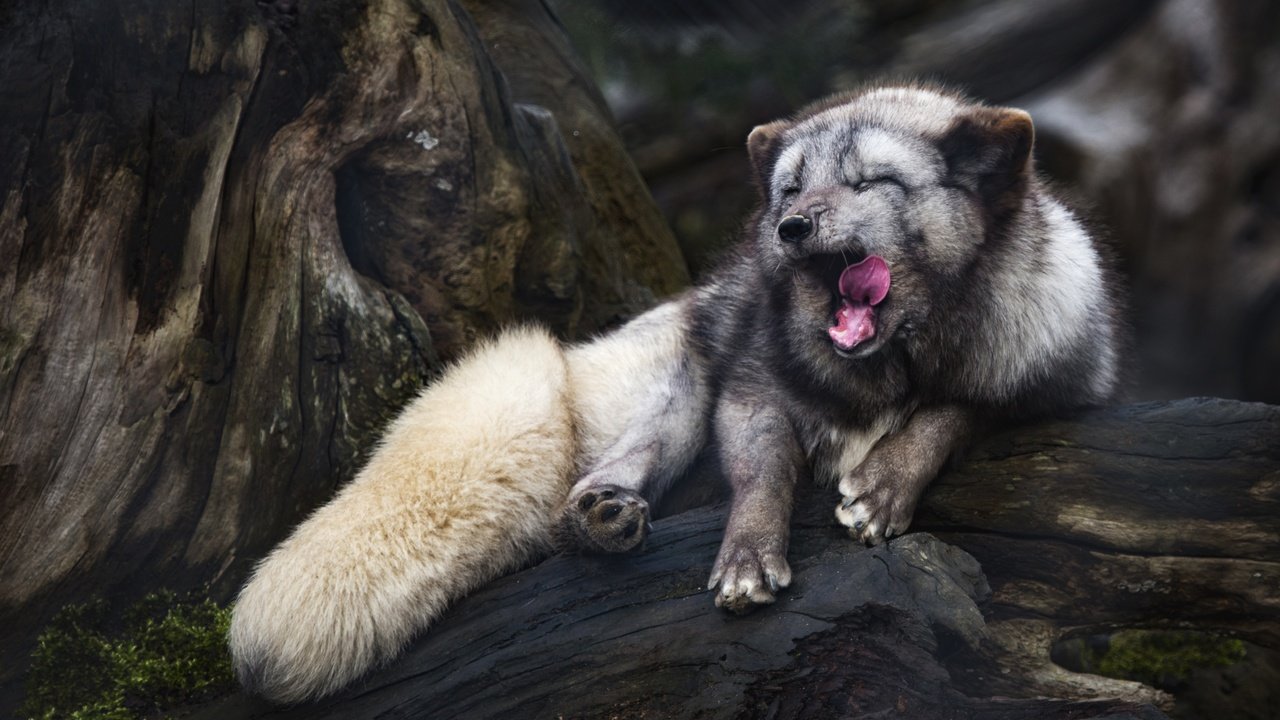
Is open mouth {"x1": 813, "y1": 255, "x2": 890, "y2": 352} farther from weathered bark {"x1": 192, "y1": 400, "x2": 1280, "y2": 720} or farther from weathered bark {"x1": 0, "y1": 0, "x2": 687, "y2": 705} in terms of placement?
weathered bark {"x1": 0, "y1": 0, "x2": 687, "y2": 705}

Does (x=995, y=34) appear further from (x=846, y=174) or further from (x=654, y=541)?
(x=654, y=541)

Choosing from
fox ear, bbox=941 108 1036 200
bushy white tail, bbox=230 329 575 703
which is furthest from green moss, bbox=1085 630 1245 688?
bushy white tail, bbox=230 329 575 703

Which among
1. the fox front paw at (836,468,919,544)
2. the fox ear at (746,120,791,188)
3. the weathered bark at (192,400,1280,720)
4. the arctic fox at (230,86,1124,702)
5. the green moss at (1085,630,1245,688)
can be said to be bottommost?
the green moss at (1085,630,1245,688)

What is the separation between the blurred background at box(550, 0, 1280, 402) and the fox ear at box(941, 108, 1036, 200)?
163 cm

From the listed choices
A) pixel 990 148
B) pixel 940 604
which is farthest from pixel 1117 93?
pixel 940 604

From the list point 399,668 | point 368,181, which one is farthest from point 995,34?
point 399,668

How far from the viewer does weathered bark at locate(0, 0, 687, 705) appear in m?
2.63

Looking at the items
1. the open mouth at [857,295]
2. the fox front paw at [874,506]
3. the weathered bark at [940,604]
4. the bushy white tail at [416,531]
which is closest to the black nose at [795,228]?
the open mouth at [857,295]

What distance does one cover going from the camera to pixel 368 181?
3363 millimetres

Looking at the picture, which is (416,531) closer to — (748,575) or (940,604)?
(748,575)

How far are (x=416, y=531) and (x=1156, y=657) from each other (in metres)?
2.89

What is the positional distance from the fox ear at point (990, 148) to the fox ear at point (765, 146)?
→ 0.51 metres

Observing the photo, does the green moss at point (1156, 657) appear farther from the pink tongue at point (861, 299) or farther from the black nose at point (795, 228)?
the black nose at point (795, 228)

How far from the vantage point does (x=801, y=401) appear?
9.89 ft
